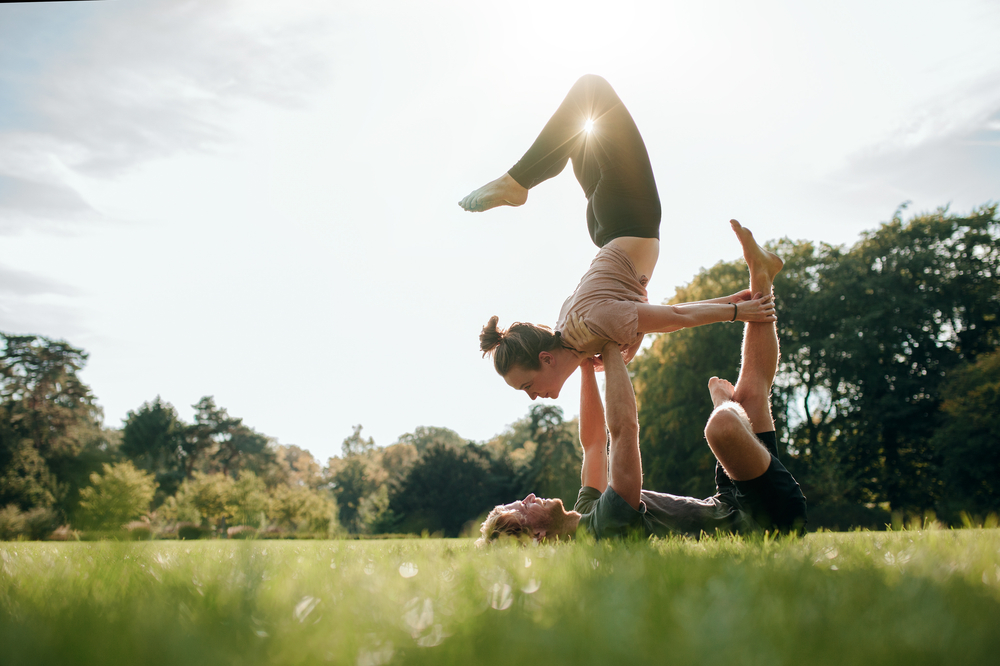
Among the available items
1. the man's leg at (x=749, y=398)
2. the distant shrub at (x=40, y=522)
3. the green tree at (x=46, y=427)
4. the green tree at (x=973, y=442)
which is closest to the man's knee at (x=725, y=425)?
the man's leg at (x=749, y=398)

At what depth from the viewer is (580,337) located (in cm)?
373

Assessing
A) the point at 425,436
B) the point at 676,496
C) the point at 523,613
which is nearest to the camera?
the point at 523,613

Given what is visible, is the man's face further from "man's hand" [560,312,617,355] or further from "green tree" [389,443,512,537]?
"green tree" [389,443,512,537]

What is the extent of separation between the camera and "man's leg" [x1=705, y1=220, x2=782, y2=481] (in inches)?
125

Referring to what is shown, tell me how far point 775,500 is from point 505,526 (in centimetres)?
164

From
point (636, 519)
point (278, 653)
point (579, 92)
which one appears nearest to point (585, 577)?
point (278, 653)

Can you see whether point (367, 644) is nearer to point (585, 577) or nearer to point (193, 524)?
point (585, 577)

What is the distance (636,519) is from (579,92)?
2869mm

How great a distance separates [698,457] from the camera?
80.5ft

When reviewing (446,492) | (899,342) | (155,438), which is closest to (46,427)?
(155,438)

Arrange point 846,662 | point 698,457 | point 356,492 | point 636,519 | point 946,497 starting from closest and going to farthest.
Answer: point 846,662, point 636,519, point 946,497, point 698,457, point 356,492

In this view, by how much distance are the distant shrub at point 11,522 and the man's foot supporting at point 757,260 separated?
34312mm

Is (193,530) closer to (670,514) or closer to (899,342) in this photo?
(670,514)

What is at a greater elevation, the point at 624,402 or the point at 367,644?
the point at 624,402
